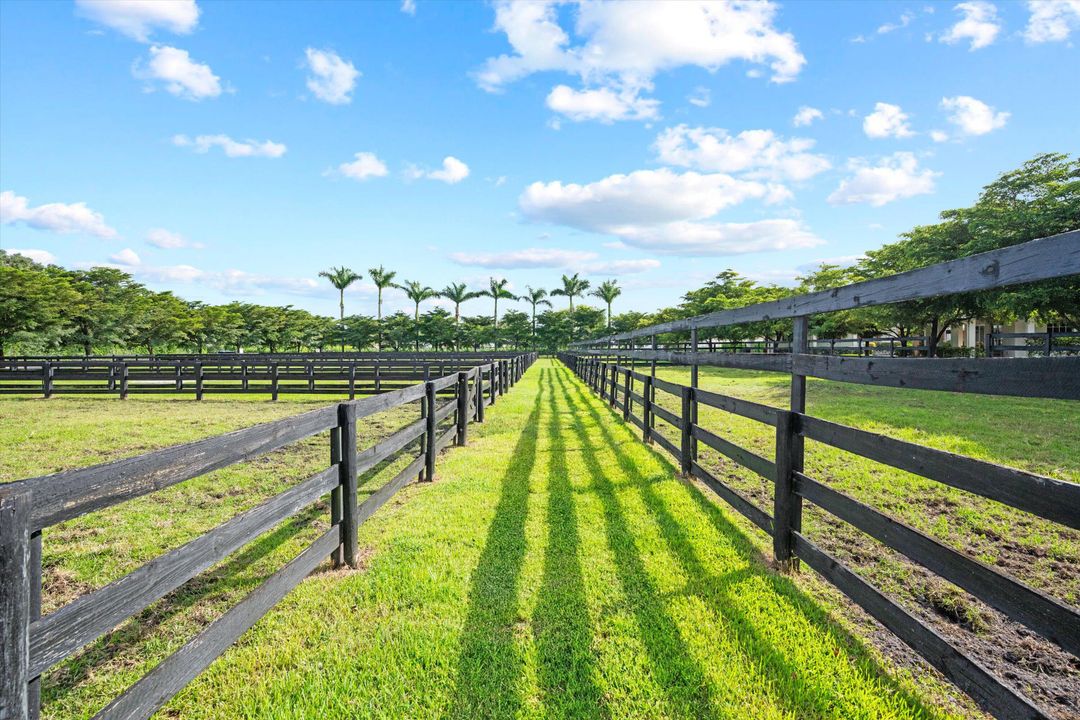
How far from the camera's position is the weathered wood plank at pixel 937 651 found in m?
1.81

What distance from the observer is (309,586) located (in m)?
3.18

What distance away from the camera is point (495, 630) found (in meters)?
2.72

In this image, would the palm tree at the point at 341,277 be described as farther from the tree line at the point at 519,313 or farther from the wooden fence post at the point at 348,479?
the wooden fence post at the point at 348,479

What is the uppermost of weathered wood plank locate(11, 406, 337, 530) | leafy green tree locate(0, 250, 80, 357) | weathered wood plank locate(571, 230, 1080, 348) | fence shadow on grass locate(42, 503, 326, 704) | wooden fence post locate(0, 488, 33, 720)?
leafy green tree locate(0, 250, 80, 357)

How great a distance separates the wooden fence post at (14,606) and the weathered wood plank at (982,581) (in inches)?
119

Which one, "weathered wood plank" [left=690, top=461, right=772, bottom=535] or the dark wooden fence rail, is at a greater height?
the dark wooden fence rail

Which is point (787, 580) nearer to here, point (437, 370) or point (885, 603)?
point (885, 603)

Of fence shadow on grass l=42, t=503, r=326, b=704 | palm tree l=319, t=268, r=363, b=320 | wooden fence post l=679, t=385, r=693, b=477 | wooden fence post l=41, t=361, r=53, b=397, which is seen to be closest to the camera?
fence shadow on grass l=42, t=503, r=326, b=704

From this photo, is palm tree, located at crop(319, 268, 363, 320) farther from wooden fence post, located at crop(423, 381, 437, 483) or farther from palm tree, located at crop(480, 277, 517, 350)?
wooden fence post, located at crop(423, 381, 437, 483)

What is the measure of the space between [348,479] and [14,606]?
6.85ft

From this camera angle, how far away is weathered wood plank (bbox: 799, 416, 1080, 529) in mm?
1694

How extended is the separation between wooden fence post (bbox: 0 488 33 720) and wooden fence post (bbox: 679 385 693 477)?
4873 millimetres

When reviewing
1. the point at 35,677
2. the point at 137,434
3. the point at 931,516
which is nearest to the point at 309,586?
the point at 35,677

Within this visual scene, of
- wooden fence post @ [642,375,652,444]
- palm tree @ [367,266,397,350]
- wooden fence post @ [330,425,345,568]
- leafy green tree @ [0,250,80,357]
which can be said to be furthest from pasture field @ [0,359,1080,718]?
palm tree @ [367,266,397,350]
